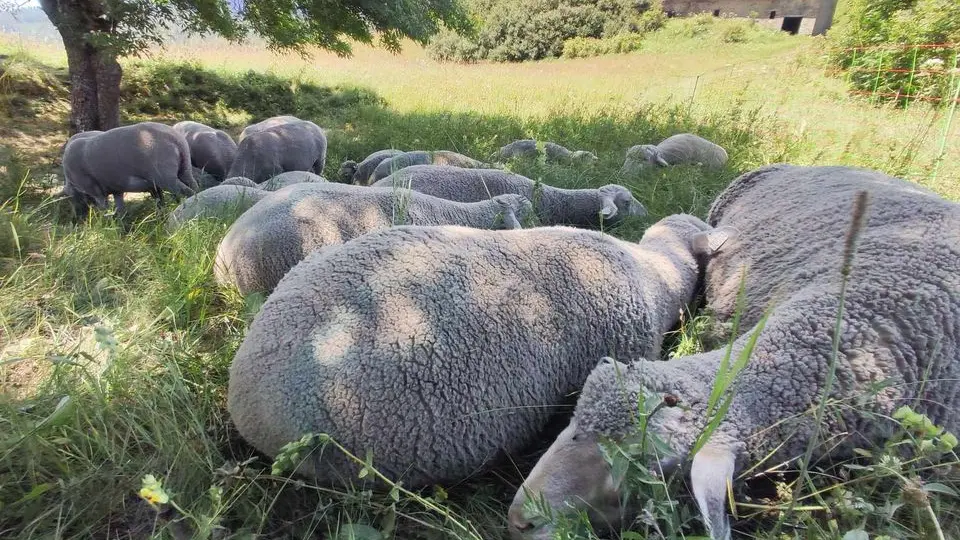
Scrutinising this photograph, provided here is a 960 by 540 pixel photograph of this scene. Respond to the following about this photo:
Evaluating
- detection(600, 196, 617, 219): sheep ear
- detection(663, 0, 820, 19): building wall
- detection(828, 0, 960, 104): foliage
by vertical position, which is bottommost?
detection(600, 196, 617, 219): sheep ear

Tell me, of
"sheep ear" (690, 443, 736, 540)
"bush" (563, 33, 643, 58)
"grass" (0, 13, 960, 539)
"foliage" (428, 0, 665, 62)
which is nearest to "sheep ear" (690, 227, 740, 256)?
"grass" (0, 13, 960, 539)

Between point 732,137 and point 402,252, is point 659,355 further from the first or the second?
point 732,137

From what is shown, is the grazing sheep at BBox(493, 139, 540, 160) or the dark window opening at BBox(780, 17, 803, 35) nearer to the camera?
the grazing sheep at BBox(493, 139, 540, 160)

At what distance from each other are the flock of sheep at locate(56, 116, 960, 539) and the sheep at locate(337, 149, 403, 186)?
3486mm

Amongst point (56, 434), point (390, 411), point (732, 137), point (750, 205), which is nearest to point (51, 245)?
point (56, 434)

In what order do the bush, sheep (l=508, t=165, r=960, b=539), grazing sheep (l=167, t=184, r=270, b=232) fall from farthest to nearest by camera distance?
the bush, grazing sheep (l=167, t=184, r=270, b=232), sheep (l=508, t=165, r=960, b=539)

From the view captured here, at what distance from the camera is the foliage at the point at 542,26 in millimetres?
27609

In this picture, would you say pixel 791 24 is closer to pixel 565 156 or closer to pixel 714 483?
pixel 565 156

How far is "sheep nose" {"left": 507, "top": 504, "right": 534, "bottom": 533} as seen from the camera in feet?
5.08

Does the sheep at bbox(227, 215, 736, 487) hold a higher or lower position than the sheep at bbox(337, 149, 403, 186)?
higher

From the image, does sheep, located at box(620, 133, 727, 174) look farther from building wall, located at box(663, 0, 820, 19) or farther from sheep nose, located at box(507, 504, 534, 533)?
building wall, located at box(663, 0, 820, 19)

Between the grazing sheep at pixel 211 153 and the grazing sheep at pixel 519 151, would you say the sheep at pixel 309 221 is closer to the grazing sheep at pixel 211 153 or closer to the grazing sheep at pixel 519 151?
the grazing sheep at pixel 519 151

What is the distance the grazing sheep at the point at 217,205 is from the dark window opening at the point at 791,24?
3185 centimetres

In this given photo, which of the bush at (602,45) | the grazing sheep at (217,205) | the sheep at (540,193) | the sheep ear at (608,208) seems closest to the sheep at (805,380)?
the sheep ear at (608,208)
